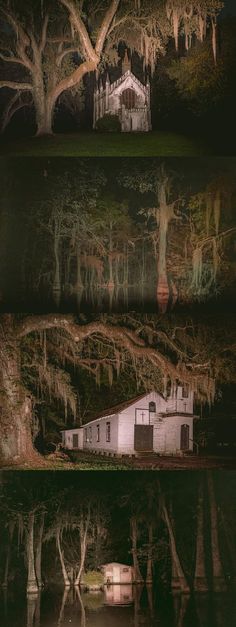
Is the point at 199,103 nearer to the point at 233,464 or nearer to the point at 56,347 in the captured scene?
the point at 56,347

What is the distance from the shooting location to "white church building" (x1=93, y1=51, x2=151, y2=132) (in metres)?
10.3

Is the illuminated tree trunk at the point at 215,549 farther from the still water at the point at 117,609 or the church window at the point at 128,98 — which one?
the church window at the point at 128,98

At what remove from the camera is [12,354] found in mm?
9883

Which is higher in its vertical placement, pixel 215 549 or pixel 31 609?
pixel 215 549

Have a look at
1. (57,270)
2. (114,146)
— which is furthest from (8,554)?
(114,146)

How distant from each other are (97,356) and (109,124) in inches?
78.9

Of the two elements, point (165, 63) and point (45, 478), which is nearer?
point (45, 478)

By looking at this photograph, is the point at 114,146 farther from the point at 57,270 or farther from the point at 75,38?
the point at 57,270

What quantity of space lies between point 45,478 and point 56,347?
3.60 ft

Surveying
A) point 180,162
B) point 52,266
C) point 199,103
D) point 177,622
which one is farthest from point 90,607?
point 199,103

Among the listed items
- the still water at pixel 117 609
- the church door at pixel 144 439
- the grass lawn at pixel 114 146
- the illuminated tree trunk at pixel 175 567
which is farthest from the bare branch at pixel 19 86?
the still water at pixel 117 609

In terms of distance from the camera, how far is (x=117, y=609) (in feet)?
30.1

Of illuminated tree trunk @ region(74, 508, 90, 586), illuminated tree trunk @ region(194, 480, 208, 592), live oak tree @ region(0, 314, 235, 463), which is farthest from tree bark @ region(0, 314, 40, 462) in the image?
illuminated tree trunk @ region(194, 480, 208, 592)

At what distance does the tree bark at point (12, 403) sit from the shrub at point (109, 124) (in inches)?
72.3
